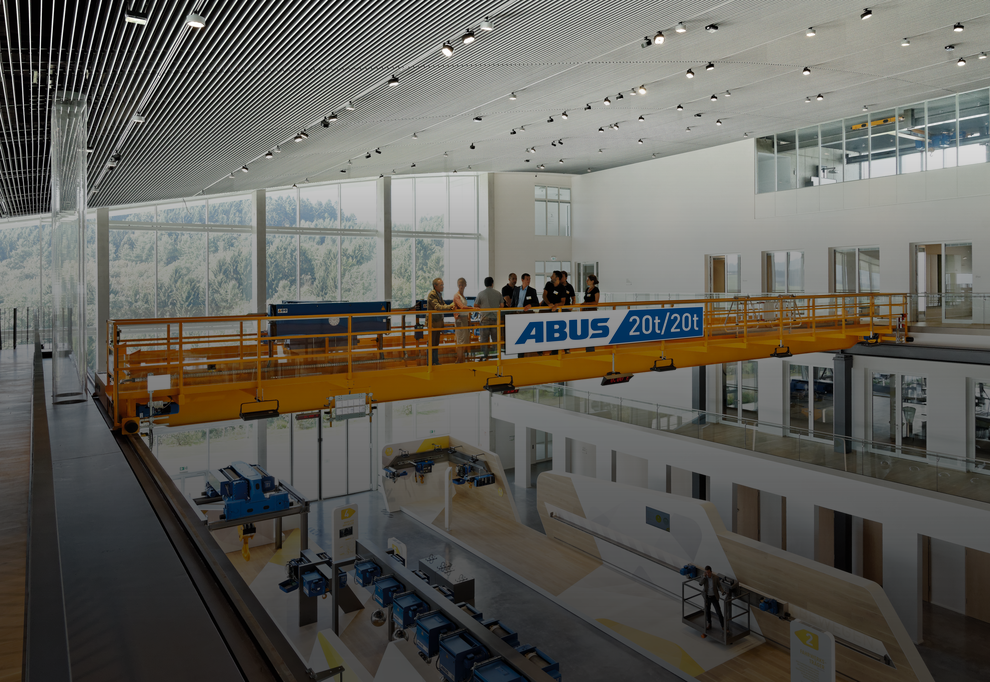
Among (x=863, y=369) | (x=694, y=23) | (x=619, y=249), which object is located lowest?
(x=863, y=369)

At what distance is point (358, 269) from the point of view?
25875 millimetres

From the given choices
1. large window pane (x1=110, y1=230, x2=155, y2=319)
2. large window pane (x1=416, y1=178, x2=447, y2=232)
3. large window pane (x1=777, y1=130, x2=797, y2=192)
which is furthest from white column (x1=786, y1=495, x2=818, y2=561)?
large window pane (x1=110, y1=230, x2=155, y2=319)

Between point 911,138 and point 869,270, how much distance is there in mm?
3941

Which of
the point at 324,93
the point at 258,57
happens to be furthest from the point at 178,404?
the point at 324,93

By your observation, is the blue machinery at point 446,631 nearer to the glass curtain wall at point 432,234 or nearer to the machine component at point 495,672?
the machine component at point 495,672

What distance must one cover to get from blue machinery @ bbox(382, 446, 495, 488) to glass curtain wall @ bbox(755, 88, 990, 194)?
1356 centimetres

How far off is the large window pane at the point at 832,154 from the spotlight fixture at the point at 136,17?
19.9 m

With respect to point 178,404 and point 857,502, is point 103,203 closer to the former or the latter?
point 178,404

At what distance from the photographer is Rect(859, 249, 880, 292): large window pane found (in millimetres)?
20031

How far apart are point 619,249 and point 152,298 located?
17.9m

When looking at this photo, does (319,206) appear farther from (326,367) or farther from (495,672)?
(495,672)

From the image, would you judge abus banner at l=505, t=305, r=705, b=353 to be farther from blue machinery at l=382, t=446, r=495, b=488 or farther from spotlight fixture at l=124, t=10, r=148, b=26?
blue machinery at l=382, t=446, r=495, b=488

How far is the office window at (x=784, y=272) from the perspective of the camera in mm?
21938

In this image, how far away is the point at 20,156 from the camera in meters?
13.2
